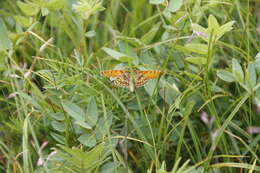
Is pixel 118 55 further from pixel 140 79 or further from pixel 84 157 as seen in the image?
pixel 84 157

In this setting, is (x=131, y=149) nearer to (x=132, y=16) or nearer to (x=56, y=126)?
(x=56, y=126)

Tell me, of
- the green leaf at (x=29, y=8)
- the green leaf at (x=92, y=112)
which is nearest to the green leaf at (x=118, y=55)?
the green leaf at (x=92, y=112)

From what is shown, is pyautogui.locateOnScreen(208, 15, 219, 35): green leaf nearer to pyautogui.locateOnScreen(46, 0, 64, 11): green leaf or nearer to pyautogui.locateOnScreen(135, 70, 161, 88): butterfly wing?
pyautogui.locateOnScreen(135, 70, 161, 88): butterfly wing

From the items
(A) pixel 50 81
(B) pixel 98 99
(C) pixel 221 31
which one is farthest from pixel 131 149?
(C) pixel 221 31

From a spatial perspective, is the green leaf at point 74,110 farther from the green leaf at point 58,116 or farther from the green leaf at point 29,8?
the green leaf at point 29,8

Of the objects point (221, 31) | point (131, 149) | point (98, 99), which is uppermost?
point (221, 31)

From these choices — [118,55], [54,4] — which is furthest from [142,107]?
[54,4]
